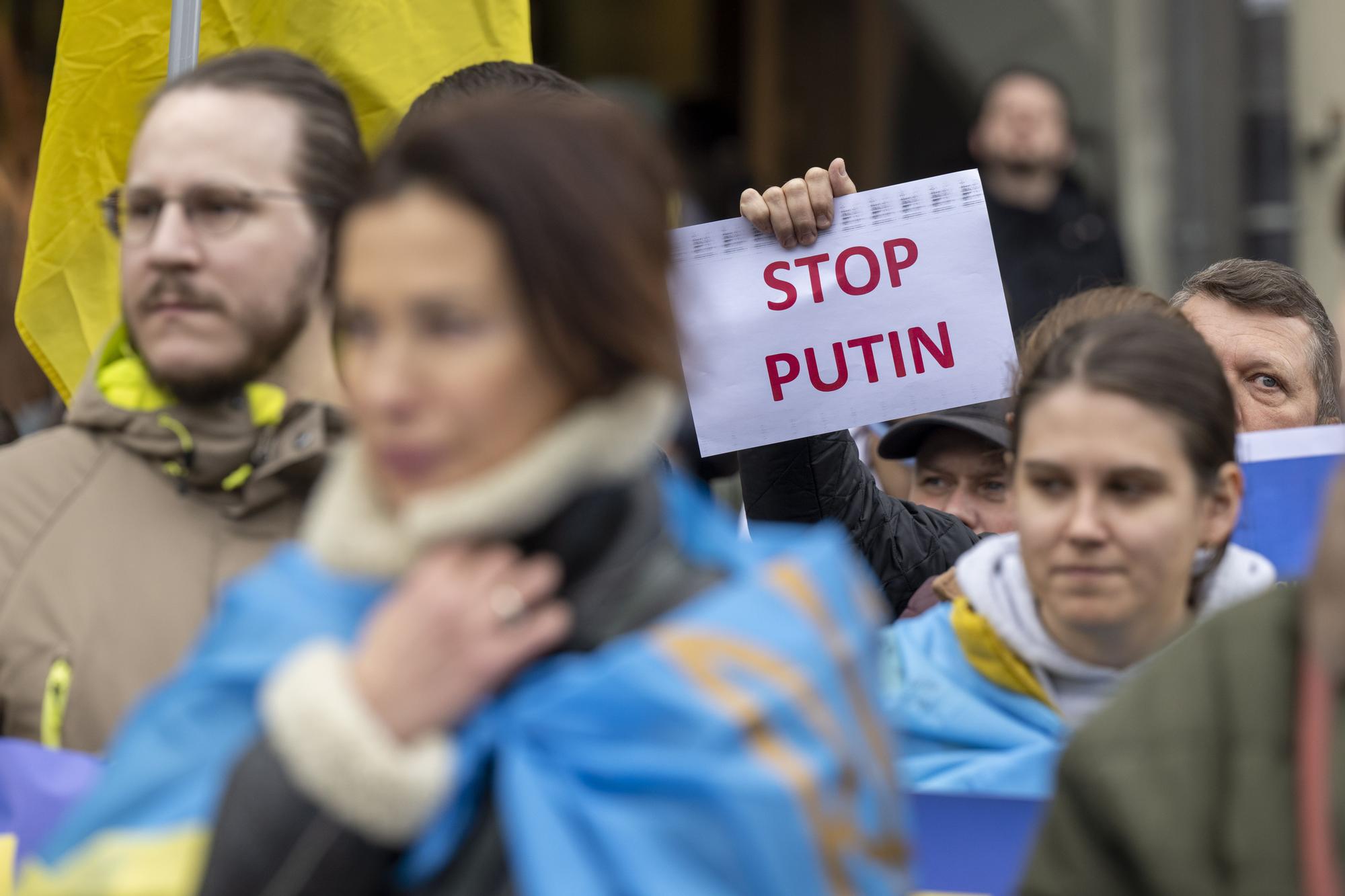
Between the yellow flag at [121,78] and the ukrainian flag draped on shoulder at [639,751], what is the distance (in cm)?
150

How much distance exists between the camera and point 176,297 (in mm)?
2469

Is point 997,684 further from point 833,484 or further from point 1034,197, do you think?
point 1034,197

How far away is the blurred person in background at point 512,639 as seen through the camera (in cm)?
178

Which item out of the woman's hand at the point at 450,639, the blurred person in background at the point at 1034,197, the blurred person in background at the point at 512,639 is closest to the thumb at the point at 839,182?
the blurred person in background at the point at 512,639

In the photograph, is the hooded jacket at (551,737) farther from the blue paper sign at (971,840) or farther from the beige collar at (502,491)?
the blue paper sign at (971,840)

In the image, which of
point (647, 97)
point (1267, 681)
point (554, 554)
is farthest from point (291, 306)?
point (647, 97)

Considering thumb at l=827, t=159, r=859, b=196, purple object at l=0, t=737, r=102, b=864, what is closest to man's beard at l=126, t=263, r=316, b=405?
purple object at l=0, t=737, r=102, b=864

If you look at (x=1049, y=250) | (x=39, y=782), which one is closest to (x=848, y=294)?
(x=39, y=782)

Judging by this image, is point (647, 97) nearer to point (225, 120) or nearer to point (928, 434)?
point (928, 434)

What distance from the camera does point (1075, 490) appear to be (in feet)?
8.44

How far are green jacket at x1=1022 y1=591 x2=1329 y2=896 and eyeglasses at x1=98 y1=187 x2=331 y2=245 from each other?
48.2 inches

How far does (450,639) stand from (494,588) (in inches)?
2.5

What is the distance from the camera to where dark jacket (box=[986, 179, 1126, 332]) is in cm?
608

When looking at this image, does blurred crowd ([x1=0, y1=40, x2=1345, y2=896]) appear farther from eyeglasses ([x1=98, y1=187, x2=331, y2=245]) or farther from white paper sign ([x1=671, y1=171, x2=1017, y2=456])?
white paper sign ([x1=671, y1=171, x2=1017, y2=456])
